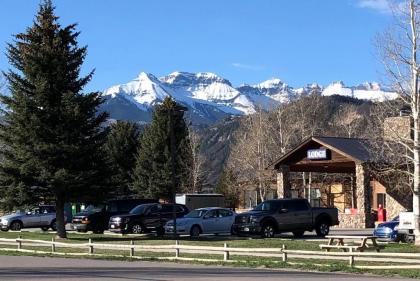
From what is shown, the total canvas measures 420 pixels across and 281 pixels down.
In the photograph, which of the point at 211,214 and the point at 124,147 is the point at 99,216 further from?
the point at 124,147

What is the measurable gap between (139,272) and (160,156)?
149ft

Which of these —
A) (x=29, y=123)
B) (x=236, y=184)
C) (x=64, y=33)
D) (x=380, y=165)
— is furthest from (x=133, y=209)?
(x=236, y=184)

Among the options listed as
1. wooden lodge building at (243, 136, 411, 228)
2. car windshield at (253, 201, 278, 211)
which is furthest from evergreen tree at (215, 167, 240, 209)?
car windshield at (253, 201, 278, 211)

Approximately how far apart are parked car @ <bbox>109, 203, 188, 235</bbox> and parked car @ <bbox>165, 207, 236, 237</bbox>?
6.73 feet

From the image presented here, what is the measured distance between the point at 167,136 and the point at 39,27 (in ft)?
99.3

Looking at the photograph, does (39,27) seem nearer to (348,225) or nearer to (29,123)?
(29,123)

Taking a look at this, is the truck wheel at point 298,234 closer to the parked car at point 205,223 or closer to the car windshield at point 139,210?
the parked car at point 205,223

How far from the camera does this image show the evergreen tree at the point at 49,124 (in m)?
32.9

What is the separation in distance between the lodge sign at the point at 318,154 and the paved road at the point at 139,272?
20.7 m

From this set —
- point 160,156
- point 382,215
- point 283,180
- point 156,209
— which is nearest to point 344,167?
point 283,180

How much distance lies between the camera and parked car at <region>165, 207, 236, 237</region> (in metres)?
33.1

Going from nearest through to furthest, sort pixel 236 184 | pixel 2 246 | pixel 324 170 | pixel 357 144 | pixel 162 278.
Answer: pixel 162 278 → pixel 2 246 → pixel 357 144 → pixel 324 170 → pixel 236 184

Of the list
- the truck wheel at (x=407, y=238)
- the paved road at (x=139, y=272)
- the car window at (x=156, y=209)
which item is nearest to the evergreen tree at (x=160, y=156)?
the car window at (x=156, y=209)

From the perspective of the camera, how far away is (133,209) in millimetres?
36375
